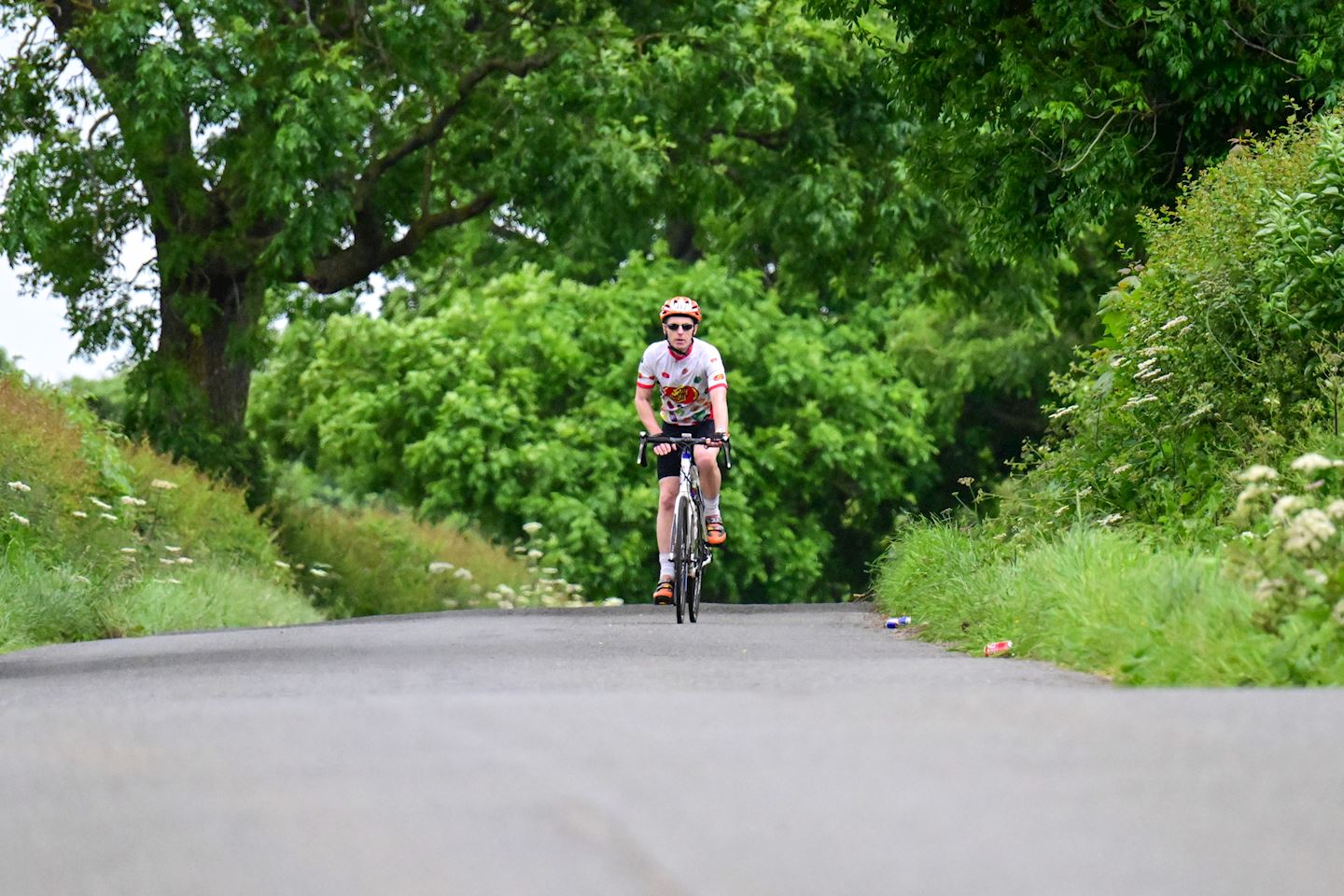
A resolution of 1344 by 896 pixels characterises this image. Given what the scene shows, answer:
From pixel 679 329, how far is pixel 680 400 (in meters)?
0.56

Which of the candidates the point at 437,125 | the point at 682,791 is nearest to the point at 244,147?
the point at 437,125

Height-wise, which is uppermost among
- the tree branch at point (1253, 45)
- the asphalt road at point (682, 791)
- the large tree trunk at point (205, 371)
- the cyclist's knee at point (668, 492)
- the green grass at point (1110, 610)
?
the tree branch at point (1253, 45)

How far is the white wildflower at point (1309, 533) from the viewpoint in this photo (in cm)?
770

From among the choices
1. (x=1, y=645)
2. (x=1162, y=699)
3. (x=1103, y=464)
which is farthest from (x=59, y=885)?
(x=1103, y=464)

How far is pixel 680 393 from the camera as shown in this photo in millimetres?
14008

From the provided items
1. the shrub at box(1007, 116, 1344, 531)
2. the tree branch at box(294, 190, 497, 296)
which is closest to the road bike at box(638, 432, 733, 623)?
the shrub at box(1007, 116, 1344, 531)

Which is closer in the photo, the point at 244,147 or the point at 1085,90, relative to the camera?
the point at 1085,90

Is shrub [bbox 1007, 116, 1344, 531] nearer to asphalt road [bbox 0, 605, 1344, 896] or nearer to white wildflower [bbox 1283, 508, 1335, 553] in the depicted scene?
white wildflower [bbox 1283, 508, 1335, 553]

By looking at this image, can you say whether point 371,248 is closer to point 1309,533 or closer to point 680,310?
point 680,310

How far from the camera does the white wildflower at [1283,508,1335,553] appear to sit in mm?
7695

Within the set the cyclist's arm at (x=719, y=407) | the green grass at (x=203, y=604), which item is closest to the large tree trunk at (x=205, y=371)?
the green grass at (x=203, y=604)

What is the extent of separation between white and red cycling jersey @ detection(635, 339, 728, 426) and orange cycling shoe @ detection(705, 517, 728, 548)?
0.75 metres

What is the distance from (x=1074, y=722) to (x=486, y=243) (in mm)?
39421

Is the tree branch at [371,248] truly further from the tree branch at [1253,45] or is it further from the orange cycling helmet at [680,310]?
the orange cycling helmet at [680,310]
